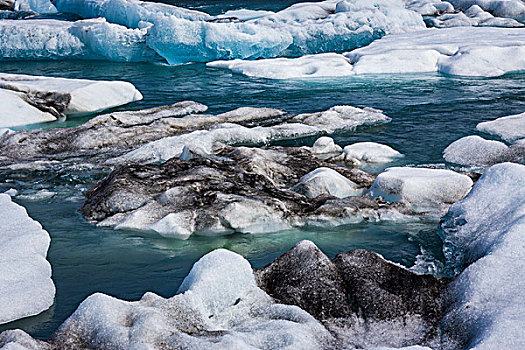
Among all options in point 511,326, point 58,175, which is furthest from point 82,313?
point 58,175

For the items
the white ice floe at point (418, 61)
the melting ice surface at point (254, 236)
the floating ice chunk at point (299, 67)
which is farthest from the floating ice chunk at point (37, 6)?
the floating ice chunk at point (299, 67)

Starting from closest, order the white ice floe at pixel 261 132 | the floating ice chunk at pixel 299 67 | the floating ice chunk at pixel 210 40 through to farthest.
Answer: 1. the white ice floe at pixel 261 132
2. the floating ice chunk at pixel 299 67
3. the floating ice chunk at pixel 210 40

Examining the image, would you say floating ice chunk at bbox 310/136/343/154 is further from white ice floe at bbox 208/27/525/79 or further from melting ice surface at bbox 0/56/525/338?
white ice floe at bbox 208/27/525/79

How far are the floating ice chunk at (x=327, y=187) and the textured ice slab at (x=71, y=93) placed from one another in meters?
6.72

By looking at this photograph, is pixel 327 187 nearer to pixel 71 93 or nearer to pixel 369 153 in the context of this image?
pixel 369 153

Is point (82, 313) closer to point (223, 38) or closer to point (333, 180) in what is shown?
point (333, 180)

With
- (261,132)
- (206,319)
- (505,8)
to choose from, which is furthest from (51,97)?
(505,8)

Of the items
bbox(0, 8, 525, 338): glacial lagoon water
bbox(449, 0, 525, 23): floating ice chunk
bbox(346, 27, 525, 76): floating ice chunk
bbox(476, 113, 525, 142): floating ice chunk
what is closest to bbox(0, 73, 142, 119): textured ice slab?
bbox(0, 8, 525, 338): glacial lagoon water

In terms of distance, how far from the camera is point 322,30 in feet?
62.8

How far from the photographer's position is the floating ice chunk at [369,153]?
8.09 m

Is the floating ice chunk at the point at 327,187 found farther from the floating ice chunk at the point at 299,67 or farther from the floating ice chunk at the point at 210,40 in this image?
the floating ice chunk at the point at 210,40

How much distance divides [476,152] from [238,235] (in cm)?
410

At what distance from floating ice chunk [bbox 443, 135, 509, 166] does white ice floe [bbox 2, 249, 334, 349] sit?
16.5 ft

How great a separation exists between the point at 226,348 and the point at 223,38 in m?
15.8
